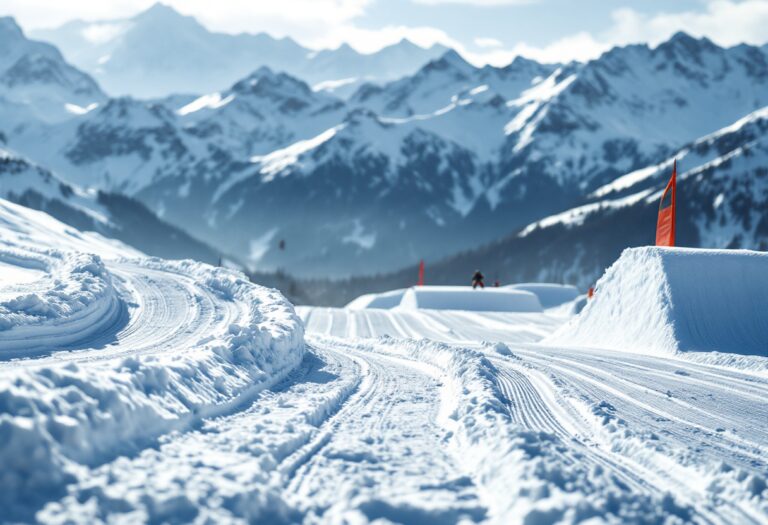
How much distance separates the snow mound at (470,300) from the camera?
44.7 m

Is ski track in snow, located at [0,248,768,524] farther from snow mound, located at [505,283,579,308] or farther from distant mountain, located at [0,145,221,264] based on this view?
distant mountain, located at [0,145,221,264]

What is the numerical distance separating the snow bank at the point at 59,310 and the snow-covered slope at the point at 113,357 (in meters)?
0.03

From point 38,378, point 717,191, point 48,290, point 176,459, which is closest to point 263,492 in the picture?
point 176,459

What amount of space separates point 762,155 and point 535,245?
5220 cm

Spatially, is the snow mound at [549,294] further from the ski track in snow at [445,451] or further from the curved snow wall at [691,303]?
the ski track in snow at [445,451]

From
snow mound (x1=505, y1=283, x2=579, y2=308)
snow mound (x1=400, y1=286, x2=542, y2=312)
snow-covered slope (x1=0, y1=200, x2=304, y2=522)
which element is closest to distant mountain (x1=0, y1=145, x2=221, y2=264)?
snow mound (x1=505, y1=283, x2=579, y2=308)

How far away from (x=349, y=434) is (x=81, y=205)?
591ft

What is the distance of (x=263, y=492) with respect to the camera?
5.88 metres

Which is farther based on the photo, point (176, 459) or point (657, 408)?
point (657, 408)

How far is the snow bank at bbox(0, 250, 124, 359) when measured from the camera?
44.8 feet

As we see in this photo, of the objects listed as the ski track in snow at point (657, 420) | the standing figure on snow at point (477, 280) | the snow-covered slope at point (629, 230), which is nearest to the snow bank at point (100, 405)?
the ski track in snow at point (657, 420)

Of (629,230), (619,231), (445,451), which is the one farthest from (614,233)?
(445,451)

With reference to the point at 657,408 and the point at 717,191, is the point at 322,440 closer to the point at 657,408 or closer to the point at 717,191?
the point at 657,408

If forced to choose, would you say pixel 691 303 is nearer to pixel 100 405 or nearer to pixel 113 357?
pixel 113 357
